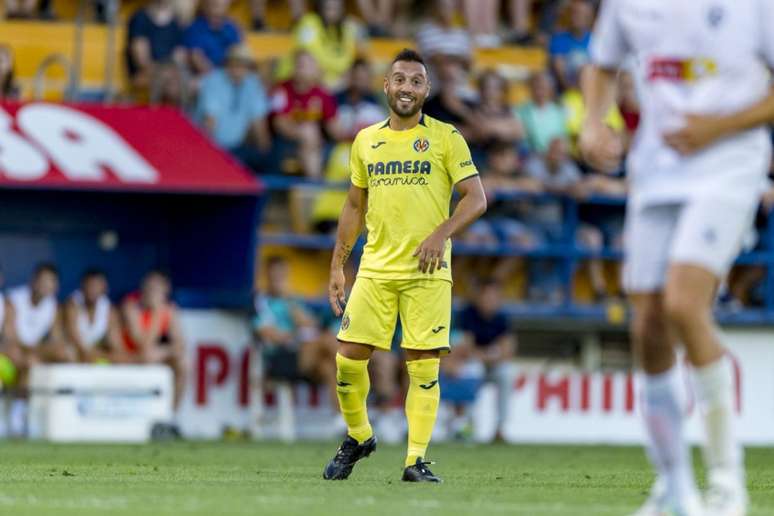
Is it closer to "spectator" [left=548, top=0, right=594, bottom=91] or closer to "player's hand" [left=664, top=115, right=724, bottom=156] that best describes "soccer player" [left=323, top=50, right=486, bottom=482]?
"player's hand" [left=664, top=115, right=724, bottom=156]

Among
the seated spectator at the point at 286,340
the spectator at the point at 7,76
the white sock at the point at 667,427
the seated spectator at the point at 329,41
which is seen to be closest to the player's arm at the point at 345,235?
the white sock at the point at 667,427

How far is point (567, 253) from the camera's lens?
64.5 ft

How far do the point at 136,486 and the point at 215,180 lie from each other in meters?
9.15

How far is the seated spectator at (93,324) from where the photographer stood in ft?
57.4

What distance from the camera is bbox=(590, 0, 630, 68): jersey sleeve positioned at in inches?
267

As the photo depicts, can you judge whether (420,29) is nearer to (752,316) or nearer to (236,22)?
(236,22)

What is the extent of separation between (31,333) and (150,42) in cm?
357

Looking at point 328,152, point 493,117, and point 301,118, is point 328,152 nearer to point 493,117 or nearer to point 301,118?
point 301,118

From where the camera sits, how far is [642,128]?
665 centimetres

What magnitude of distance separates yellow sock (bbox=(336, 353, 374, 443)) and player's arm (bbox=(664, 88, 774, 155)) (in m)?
3.79

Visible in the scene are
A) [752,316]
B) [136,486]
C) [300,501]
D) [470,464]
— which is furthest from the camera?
[752,316]

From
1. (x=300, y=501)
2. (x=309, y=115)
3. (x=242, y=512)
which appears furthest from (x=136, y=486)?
(x=309, y=115)

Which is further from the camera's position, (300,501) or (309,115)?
(309,115)

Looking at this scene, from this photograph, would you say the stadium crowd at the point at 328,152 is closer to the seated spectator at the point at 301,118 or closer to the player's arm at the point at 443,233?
the seated spectator at the point at 301,118
